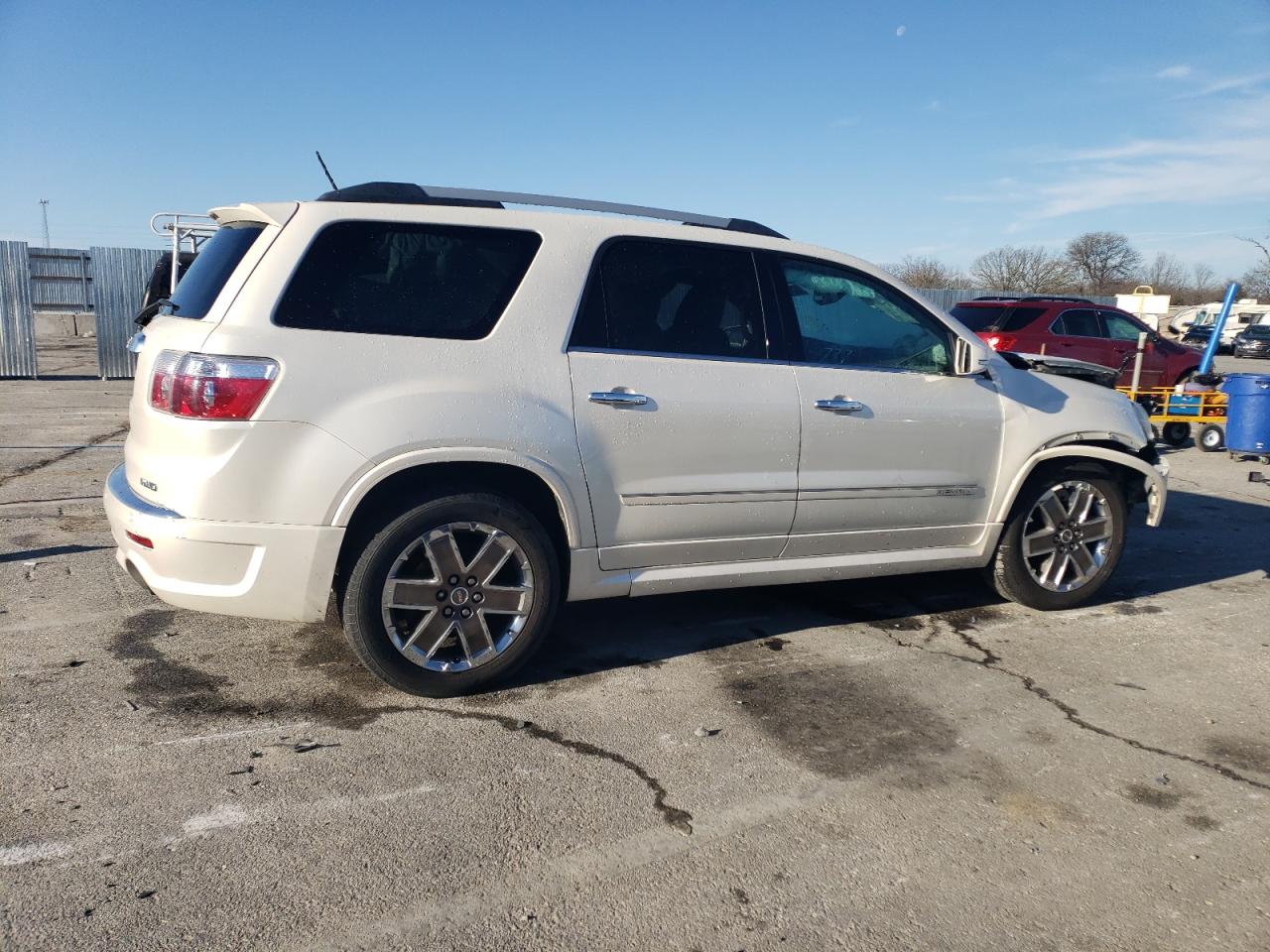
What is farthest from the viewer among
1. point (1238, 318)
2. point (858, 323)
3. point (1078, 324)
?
point (1238, 318)

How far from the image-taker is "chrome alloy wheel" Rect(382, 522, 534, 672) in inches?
143

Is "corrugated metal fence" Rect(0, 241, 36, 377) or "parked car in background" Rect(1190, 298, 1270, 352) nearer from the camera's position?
"corrugated metal fence" Rect(0, 241, 36, 377)

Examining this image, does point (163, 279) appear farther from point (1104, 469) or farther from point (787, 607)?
point (1104, 469)

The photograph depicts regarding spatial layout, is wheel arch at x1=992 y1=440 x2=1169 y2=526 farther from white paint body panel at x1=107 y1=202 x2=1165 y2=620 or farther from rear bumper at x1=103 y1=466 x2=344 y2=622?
rear bumper at x1=103 y1=466 x2=344 y2=622

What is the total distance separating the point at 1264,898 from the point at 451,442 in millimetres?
2870

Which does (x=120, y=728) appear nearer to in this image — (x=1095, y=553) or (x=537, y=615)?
(x=537, y=615)

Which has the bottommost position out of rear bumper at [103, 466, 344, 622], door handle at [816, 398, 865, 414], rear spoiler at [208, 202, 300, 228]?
rear bumper at [103, 466, 344, 622]

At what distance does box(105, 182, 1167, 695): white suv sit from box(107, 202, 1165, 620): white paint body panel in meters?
0.01

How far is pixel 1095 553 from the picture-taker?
5.23m

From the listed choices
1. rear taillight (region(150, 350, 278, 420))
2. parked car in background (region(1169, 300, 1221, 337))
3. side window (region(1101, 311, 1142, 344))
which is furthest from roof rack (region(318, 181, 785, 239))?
parked car in background (region(1169, 300, 1221, 337))

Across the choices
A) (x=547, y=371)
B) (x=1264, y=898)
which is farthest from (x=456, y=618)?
(x=1264, y=898)

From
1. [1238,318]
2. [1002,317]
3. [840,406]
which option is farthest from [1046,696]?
[1238,318]

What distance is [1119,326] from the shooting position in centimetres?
1470

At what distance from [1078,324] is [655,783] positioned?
517 inches
